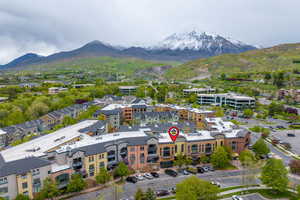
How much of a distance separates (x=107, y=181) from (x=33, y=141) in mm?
28630

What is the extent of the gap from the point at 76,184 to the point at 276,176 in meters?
46.6

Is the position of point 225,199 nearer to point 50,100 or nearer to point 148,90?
point 50,100

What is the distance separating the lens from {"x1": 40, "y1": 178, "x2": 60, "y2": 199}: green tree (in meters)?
42.2

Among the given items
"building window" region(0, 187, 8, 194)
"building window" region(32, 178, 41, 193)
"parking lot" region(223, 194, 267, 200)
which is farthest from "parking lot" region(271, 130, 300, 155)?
"building window" region(0, 187, 8, 194)

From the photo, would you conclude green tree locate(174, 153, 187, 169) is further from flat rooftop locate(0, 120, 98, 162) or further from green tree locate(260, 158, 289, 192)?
flat rooftop locate(0, 120, 98, 162)

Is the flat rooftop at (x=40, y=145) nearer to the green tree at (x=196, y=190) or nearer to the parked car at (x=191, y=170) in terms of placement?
the parked car at (x=191, y=170)

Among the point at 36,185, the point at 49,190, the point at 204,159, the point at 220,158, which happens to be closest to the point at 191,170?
the point at 204,159

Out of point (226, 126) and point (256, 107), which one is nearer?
point (226, 126)

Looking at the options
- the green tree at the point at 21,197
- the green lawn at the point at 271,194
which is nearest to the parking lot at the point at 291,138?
the green lawn at the point at 271,194

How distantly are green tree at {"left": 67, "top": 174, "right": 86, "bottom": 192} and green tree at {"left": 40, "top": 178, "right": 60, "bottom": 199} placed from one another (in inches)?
112

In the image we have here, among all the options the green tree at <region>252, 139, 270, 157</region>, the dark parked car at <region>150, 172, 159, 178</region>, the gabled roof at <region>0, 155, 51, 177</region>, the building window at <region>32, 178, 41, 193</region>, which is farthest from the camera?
the green tree at <region>252, 139, 270, 157</region>

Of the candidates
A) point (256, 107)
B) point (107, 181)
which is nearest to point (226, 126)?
point (107, 181)

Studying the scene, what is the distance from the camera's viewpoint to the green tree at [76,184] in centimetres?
4516

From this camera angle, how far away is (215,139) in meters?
62.2
